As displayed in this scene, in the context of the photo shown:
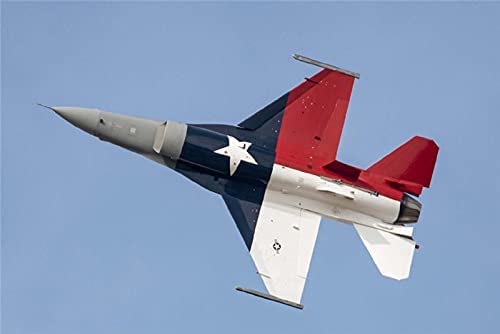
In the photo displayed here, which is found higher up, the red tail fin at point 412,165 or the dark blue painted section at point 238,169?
the red tail fin at point 412,165

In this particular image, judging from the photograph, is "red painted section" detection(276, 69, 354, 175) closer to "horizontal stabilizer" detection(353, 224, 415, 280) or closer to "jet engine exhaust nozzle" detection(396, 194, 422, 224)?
"horizontal stabilizer" detection(353, 224, 415, 280)

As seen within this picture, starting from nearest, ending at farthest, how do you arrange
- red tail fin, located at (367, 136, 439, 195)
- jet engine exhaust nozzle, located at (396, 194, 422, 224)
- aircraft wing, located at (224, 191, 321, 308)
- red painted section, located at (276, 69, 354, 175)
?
aircraft wing, located at (224, 191, 321, 308)
jet engine exhaust nozzle, located at (396, 194, 422, 224)
red painted section, located at (276, 69, 354, 175)
red tail fin, located at (367, 136, 439, 195)

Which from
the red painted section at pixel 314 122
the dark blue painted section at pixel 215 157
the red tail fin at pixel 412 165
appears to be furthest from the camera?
the red tail fin at pixel 412 165

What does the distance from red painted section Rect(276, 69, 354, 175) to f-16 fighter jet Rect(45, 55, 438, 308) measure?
45 millimetres

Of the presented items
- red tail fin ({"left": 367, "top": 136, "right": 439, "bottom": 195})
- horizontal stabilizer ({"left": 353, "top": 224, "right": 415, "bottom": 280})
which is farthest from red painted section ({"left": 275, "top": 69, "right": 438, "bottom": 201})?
horizontal stabilizer ({"left": 353, "top": 224, "right": 415, "bottom": 280})

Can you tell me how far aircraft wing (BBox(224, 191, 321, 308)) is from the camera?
114ft

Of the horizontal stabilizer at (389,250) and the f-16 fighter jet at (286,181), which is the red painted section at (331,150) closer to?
the f-16 fighter jet at (286,181)

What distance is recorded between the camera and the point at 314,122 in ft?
120

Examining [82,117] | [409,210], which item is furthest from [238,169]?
[409,210]

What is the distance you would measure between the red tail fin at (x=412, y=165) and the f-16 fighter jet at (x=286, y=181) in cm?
3

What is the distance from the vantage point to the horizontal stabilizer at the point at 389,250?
35.3 m

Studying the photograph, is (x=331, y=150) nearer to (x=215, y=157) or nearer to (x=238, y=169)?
(x=238, y=169)

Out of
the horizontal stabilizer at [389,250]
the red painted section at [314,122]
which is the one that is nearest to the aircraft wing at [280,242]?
the red painted section at [314,122]

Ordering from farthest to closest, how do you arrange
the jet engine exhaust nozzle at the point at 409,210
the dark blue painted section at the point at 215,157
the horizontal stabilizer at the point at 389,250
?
the jet engine exhaust nozzle at the point at 409,210
the horizontal stabilizer at the point at 389,250
the dark blue painted section at the point at 215,157
